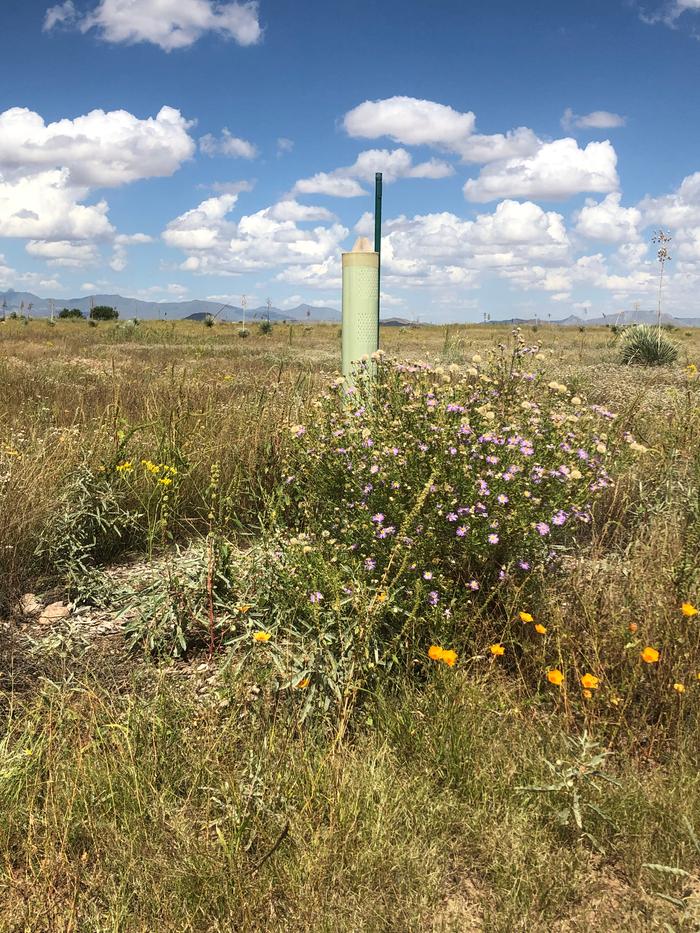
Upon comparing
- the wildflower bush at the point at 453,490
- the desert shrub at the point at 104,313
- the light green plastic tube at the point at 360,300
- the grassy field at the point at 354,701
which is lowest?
the grassy field at the point at 354,701

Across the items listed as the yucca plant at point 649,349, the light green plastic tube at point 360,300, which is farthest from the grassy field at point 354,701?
the yucca plant at point 649,349

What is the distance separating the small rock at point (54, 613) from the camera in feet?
10.2

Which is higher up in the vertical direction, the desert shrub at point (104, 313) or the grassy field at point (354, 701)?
the desert shrub at point (104, 313)

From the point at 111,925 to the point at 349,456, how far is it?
2.01 meters

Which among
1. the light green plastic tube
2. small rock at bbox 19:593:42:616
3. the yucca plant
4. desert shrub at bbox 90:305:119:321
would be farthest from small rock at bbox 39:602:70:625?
desert shrub at bbox 90:305:119:321

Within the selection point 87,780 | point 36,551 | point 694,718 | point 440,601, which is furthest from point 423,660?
point 36,551

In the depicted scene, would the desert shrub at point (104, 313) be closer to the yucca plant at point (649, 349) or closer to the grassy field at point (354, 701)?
the yucca plant at point (649, 349)

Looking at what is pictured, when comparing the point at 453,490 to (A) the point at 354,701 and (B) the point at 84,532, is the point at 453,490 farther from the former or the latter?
(B) the point at 84,532

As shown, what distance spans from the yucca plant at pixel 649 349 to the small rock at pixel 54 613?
13.3 m

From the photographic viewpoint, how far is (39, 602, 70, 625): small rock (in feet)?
10.2

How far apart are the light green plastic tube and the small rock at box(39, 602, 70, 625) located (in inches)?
100

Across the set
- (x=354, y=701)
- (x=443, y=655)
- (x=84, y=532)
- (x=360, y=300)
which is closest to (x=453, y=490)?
(x=443, y=655)

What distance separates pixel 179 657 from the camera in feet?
9.27

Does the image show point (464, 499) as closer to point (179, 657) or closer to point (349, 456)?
point (349, 456)
